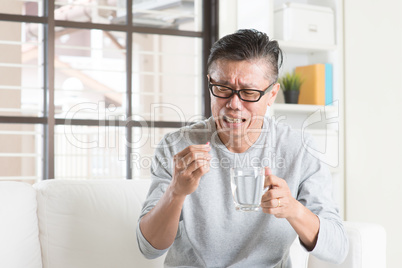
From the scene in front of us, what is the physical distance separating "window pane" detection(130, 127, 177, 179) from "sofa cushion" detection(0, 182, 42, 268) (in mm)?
1408

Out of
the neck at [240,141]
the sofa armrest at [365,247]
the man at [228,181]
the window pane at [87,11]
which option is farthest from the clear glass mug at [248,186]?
the window pane at [87,11]

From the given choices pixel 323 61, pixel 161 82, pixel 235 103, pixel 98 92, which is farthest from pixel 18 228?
pixel 161 82

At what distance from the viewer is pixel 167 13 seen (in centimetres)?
348

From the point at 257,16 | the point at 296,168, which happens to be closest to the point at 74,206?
the point at 296,168

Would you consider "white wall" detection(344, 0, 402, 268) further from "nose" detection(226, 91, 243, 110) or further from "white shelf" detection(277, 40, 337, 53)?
"nose" detection(226, 91, 243, 110)

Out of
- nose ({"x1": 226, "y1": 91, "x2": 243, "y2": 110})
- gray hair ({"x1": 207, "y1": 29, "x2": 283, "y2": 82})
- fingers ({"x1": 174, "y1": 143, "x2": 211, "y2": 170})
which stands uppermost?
gray hair ({"x1": 207, "y1": 29, "x2": 283, "y2": 82})

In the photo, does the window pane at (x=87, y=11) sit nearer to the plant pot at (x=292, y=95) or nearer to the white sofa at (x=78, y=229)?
the plant pot at (x=292, y=95)

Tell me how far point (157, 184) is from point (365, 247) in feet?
2.58

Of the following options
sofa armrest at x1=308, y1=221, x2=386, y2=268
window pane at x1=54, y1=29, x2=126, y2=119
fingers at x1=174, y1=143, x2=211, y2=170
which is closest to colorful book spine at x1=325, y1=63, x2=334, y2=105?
window pane at x1=54, y1=29, x2=126, y2=119

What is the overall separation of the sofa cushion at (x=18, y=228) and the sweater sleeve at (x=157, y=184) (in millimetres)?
486

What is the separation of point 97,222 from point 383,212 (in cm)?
192

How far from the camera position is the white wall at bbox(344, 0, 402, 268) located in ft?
10.5

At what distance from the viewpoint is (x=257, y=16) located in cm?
329

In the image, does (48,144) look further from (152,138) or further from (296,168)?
(296,168)
